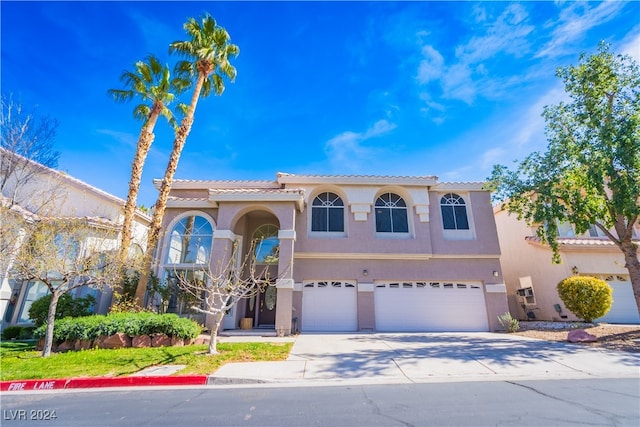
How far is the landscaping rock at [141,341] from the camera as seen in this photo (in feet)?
32.8

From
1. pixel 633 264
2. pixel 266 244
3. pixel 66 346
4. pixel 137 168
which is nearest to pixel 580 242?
pixel 633 264

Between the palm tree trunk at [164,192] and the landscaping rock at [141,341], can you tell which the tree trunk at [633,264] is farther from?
the palm tree trunk at [164,192]

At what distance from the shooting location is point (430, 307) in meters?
14.6

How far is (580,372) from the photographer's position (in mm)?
7016

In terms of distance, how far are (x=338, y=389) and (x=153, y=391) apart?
3879 mm

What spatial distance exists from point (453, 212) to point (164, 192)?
14.7 m

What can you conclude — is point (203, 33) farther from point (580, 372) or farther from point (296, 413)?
point (580, 372)

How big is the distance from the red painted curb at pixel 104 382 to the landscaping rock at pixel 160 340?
3.56m

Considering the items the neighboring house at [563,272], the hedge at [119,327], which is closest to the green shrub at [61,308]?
the hedge at [119,327]

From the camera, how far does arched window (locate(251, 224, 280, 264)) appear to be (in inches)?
625

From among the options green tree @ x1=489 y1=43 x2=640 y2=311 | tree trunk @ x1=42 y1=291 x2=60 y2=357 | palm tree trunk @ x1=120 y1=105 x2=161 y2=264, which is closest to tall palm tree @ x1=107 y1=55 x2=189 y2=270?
palm tree trunk @ x1=120 y1=105 x2=161 y2=264

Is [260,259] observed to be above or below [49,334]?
above

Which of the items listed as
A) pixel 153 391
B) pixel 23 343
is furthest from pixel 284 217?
pixel 23 343

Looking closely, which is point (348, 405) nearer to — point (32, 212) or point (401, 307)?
point (401, 307)
